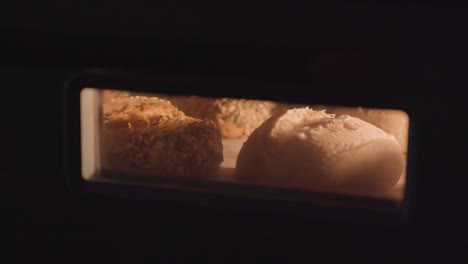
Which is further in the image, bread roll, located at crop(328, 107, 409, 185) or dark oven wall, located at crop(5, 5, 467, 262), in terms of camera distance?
bread roll, located at crop(328, 107, 409, 185)

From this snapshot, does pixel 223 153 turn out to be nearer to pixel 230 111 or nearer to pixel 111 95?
pixel 230 111

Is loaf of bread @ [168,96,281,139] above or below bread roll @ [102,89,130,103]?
below

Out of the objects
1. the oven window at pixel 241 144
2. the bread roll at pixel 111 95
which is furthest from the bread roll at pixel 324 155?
the bread roll at pixel 111 95

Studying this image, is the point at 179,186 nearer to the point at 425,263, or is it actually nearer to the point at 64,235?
the point at 64,235

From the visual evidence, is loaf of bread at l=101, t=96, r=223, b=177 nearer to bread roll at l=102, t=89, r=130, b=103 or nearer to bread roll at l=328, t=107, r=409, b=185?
bread roll at l=102, t=89, r=130, b=103

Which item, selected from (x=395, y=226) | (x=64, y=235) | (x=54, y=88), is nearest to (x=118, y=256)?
(x=64, y=235)

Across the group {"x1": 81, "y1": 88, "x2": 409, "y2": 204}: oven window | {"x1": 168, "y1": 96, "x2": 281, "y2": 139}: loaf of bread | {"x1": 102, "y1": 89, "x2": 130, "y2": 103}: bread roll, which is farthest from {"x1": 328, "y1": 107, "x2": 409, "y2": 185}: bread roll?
{"x1": 102, "y1": 89, "x2": 130, "y2": 103}: bread roll

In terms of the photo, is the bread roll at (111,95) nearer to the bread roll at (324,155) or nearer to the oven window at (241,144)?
the oven window at (241,144)
